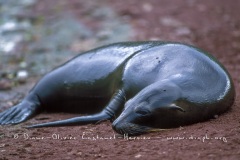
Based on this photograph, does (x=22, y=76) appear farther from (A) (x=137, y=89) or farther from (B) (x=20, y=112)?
(A) (x=137, y=89)

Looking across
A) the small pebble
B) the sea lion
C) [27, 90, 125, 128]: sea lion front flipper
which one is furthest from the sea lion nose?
the small pebble

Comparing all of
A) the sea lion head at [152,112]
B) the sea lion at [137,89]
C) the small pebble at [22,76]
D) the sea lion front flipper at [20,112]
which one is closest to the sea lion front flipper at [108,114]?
the sea lion at [137,89]

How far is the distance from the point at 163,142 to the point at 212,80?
2.91 ft

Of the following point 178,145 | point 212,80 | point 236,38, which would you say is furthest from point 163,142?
point 236,38

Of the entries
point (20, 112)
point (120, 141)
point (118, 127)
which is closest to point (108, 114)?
point (118, 127)

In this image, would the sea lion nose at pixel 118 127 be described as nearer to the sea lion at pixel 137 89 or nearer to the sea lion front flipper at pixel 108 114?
the sea lion at pixel 137 89

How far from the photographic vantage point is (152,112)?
4.28 meters

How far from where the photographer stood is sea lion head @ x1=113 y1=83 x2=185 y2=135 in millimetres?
4277

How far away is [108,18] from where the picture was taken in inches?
376

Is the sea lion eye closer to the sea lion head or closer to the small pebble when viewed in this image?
the sea lion head

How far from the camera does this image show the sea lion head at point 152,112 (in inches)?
168

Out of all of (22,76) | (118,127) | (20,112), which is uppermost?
(118,127)

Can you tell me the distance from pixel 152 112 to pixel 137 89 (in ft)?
1.75

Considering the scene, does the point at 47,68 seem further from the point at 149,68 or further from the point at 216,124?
the point at 216,124
